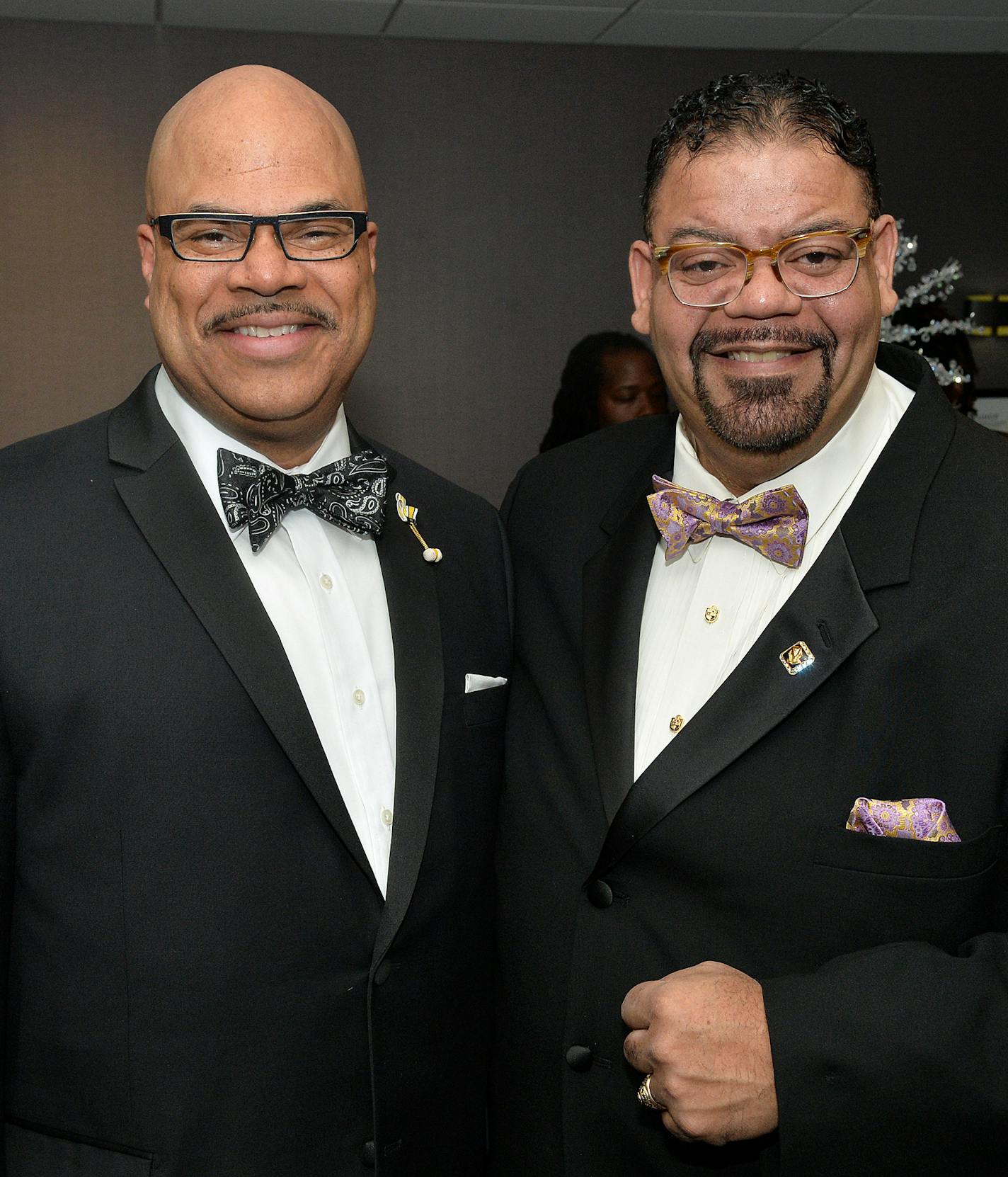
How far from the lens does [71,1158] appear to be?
5.18 ft

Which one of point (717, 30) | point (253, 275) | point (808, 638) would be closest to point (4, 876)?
point (253, 275)

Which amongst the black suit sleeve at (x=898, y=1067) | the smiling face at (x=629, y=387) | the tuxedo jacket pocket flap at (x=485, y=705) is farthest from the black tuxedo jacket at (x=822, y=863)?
the smiling face at (x=629, y=387)

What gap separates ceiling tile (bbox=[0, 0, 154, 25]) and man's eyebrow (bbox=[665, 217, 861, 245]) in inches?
140

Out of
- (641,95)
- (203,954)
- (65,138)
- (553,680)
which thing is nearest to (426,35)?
(641,95)

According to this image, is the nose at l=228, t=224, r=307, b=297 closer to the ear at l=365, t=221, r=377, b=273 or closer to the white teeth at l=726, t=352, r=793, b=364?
the ear at l=365, t=221, r=377, b=273

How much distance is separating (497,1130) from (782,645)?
924 millimetres

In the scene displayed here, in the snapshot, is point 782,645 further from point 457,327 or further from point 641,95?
point 641,95

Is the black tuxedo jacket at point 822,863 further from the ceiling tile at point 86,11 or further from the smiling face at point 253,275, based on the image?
the ceiling tile at point 86,11

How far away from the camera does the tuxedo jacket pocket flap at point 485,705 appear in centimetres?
187

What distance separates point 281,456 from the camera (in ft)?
6.10

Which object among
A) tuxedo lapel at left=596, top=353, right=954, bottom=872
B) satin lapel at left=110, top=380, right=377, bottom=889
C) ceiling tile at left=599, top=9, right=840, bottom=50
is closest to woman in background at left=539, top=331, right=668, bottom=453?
ceiling tile at left=599, top=9, right=840, bottom=50

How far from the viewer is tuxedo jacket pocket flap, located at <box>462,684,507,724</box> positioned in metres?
1.87

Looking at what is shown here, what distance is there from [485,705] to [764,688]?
470 millimetres

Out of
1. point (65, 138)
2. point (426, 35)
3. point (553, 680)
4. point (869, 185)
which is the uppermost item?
point (426, 35)
